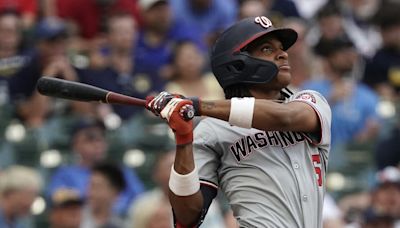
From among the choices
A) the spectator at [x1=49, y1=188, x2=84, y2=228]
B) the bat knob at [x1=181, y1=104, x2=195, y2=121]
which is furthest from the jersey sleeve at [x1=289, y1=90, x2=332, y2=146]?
the spectator at [x1=49, y1=188, x2=84, y2=228]

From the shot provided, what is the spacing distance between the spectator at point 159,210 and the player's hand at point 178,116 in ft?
10.4

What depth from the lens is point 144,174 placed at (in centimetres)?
930

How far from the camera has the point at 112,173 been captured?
28.2 feet

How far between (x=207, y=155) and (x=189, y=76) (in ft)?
16.0

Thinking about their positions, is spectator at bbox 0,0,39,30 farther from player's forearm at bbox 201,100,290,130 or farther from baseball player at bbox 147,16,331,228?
player's forearm at bbox 201,100,290,130

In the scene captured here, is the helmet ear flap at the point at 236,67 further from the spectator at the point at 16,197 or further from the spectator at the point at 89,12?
Result: the spectator at the point at 89,12

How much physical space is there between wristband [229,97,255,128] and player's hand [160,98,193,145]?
201 millimetres

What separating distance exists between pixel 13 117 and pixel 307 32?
3.76 m

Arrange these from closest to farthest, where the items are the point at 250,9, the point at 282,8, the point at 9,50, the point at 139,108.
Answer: the point at 139,108 < the point at 9,50 < the point at 250,9 < the point at 282,8

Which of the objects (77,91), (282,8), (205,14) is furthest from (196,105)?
(282,8)

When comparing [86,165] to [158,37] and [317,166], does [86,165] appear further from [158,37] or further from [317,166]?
[317,166]

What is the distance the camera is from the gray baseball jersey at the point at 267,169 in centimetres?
516

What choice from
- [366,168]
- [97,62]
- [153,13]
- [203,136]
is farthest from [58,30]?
[203,136]

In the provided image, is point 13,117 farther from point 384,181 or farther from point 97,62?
point 384,181
